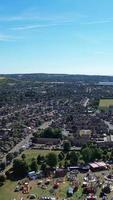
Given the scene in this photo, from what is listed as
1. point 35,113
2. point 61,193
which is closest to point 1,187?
point 61,193

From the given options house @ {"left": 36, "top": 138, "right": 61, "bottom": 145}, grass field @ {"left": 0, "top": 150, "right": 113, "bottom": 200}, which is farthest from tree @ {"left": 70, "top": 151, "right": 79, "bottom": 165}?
house @ {"left": 36, "top": 138, "right": 61, "bottom": 145}

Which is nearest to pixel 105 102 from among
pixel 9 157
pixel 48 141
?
pixel 48 141

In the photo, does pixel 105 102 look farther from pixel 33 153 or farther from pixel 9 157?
pixel 9 157

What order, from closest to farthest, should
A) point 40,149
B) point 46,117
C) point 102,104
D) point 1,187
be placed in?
point 1,187, point 40,149, point 46,117, point 102,104

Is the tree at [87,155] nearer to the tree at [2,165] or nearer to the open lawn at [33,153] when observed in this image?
the open lawn at [33,153]

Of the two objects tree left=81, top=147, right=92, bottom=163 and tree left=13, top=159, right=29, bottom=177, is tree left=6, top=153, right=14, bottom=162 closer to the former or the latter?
tree left=13, top=159, right=29, bottom=177

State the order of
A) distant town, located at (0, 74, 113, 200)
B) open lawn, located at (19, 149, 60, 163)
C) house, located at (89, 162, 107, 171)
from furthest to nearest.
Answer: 1. open lawn, located at (19, 149, 60, 163)
2. house, located at (89, 162, 107, 171)
3. distant town, located at (0, 74, 113, 200)

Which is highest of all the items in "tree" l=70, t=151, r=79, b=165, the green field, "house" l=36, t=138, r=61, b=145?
"tree" l=70, t=151, r=79, b=165

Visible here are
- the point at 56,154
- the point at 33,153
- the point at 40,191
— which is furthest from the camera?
the point at 33,153

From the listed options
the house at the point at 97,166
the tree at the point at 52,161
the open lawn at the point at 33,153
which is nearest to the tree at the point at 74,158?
the house at the point at 97,166

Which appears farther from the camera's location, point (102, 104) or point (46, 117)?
point (102, 104)

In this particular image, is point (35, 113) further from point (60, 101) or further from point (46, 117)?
point (60, 101)
